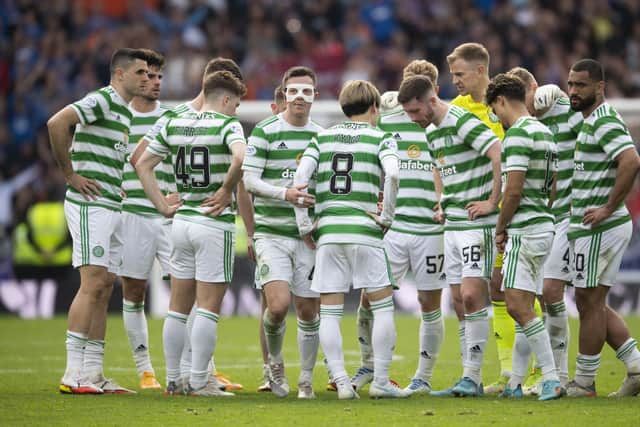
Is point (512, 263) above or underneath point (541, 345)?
above

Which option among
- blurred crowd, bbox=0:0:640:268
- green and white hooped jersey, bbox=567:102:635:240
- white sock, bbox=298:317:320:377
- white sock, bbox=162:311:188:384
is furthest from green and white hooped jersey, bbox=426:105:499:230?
blurred crowd, bbox=0:0:640:268

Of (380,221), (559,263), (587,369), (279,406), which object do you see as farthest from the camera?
(559,263)

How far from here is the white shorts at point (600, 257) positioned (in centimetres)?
947

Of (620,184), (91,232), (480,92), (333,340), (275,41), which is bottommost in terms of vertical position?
(333,340)

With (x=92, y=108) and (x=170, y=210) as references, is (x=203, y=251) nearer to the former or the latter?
(x=170, y=210)

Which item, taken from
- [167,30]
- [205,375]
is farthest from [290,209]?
[167,30]

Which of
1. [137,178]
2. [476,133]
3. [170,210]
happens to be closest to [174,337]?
[170,210]

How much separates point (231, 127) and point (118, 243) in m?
1.60

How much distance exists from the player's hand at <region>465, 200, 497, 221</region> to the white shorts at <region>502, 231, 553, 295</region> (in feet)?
1.43

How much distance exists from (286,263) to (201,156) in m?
1.10

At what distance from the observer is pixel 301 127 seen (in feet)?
31.5

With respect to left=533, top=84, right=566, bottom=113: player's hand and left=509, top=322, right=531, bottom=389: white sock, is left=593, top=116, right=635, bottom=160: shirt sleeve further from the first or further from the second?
left=509, top=322, right=531, bottom=389: white sock

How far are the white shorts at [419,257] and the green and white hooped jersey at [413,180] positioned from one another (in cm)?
7

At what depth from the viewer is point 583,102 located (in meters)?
9.55
